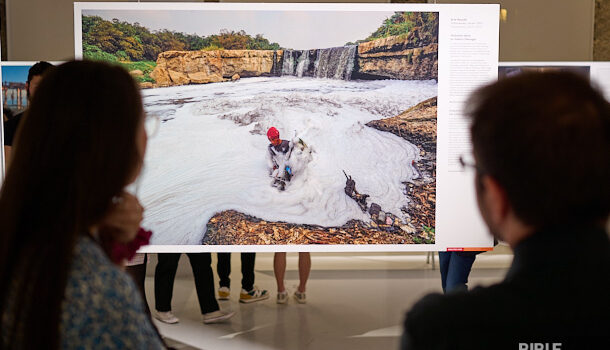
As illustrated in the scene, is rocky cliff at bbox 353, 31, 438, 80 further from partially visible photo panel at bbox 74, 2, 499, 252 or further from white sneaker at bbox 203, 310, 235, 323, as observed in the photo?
white sneaker at bbox 203, 310, 235, 323

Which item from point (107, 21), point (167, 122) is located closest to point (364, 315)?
point (167, 122)

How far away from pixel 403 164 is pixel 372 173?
0.66 ft

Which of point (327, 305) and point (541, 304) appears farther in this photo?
point (327, 305)

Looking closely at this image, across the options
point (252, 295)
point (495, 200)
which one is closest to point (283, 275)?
point (252, 295)

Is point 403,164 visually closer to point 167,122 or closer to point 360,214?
point 360,214

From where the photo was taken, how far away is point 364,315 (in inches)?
213

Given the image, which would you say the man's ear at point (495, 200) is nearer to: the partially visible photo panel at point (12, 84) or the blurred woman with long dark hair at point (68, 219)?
the blurred woman with long dark hair at point (68, 219)

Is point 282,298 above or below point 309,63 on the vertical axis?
below

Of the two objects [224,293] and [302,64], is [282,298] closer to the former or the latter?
[224,293]

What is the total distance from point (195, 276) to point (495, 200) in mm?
4262

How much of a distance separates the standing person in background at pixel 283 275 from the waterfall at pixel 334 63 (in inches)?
87.2

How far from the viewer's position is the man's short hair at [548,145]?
830 millimetres

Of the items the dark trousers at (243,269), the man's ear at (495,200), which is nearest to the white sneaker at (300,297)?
the dark trousers at (243,269)

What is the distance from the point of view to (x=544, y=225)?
34.3 inches
